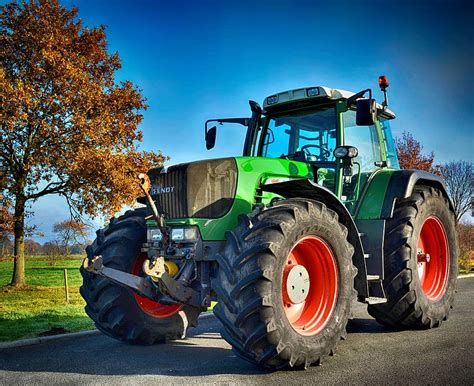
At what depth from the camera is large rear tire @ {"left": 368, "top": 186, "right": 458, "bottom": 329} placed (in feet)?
18.8

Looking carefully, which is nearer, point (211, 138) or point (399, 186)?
point (399, 186)

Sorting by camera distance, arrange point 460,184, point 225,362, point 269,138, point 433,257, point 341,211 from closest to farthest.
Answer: point 225,362
point 341,211
point 269,138
point 433,257
point 460,184

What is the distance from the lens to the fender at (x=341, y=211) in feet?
16.3

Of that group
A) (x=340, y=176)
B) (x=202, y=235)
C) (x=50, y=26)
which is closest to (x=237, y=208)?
(x=202, y=235)

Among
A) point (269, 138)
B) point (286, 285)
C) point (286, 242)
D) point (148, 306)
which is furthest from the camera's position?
point (269, 138)

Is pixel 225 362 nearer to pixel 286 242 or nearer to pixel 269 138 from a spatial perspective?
pixel 286 242

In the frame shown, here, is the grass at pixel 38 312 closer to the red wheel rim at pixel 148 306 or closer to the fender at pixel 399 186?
the red wheel rim at pixel 148 306

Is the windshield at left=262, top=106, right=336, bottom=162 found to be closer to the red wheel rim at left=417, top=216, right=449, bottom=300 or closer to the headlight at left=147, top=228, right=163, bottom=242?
the red wheel rim at left=417, top=216, right=449, bottom=300

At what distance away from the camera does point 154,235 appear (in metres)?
5.23

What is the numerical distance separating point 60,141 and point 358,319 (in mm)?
9864

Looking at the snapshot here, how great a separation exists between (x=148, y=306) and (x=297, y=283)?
211 centimetres

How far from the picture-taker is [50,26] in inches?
553

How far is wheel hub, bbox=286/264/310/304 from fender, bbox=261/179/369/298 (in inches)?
31.4

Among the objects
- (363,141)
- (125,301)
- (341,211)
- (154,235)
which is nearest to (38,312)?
(125,301)
